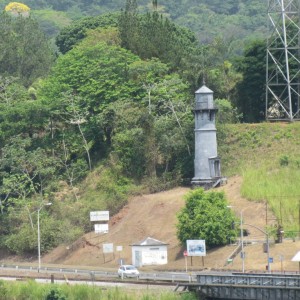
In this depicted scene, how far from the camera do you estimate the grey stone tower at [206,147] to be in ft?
367

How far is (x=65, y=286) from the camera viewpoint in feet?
273

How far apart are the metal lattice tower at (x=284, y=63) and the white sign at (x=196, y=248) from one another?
2326 centimetres

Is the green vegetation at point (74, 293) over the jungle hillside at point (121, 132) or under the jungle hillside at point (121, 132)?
under

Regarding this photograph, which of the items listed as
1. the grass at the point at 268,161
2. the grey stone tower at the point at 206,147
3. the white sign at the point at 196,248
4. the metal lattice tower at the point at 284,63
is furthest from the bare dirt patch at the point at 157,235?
the metal lattice tower at the point at 284,63

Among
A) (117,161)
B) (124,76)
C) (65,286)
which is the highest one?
(124,76)

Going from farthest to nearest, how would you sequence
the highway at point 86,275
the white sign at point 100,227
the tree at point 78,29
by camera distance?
the tree at point 78,29 < the white sign at point 100,227 < the highway at point 86,275

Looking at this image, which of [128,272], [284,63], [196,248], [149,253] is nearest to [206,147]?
[284,63]

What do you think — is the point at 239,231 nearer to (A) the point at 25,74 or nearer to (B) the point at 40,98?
(B) the point at 40,98

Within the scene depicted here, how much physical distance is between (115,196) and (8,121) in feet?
54.9

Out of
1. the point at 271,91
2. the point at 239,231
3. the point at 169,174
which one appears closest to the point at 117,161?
the point at 169,174

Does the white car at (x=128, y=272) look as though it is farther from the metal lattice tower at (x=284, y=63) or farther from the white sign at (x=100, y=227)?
the metal lattice tower at (x=284, y=63)

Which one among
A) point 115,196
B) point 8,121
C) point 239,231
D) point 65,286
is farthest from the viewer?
point 8,121

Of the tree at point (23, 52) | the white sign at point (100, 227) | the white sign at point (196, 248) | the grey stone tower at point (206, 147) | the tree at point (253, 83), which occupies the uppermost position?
the tree at point (23, 52)

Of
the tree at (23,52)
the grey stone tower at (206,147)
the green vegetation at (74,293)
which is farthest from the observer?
the tree at (23,52)
